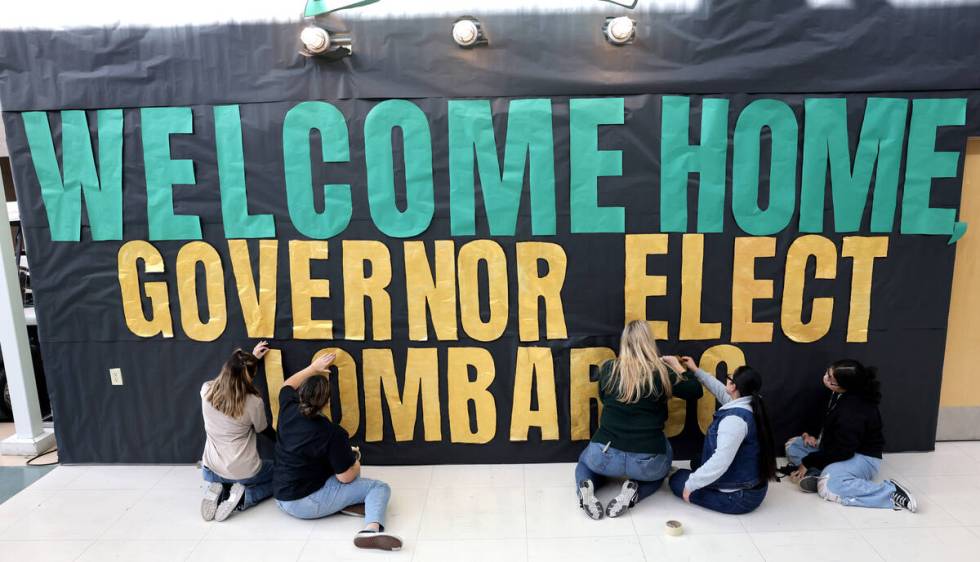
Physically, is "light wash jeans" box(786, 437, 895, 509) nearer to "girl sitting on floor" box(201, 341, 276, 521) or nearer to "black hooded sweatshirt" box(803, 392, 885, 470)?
"black hooded sweatshirt" box(803, 392, 885, 470)

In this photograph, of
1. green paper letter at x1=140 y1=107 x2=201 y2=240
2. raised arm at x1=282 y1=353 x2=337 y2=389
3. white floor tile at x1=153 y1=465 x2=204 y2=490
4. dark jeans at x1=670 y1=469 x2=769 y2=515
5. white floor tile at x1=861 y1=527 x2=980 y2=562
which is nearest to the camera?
white floor tile at x1=861 y1=527 x2=980 y2=562

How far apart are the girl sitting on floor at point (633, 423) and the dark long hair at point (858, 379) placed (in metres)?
0.89

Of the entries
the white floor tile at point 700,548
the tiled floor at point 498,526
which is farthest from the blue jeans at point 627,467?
the white floor tile at point 700,548

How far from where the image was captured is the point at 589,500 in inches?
135

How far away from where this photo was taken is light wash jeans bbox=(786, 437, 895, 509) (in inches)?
135

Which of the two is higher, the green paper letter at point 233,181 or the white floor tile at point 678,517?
the green paper letter at point 233,181

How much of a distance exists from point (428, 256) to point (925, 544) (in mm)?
3233

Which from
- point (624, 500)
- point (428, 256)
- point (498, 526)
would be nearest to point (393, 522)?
point (498, 526)

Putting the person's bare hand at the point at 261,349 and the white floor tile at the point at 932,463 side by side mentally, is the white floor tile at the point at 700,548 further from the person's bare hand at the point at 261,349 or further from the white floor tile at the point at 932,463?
the person's bare hand at the point at 261,349

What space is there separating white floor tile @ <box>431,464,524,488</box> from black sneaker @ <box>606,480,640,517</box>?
63 centimetres

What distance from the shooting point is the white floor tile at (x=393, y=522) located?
10.8 ft

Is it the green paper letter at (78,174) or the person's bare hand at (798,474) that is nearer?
the person's bare hand at (798,474)

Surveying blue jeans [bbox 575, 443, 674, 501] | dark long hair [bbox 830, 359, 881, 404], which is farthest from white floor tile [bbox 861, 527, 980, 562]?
blue jeans [bbox 575, 443, 674, 501]

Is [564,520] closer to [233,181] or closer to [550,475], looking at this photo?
[550,475]
